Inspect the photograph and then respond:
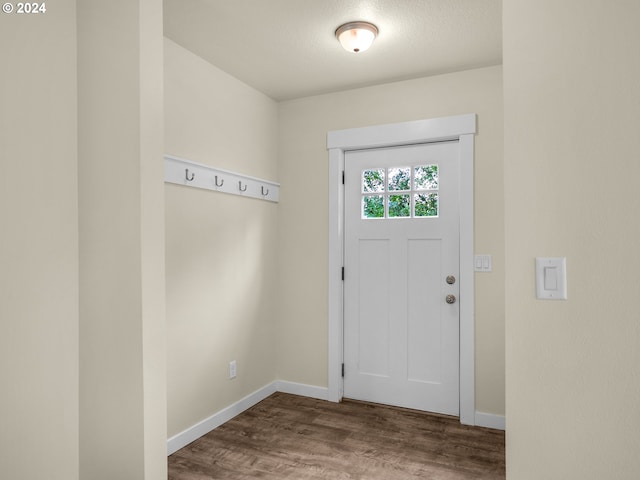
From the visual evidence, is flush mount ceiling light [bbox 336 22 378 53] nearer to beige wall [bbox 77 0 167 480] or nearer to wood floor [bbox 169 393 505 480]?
beige wall [bbox 77 0 167 480]

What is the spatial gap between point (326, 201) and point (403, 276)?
0.85 meters

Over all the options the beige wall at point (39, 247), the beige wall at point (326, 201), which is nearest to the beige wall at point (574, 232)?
the beige wall at point (39, 247)

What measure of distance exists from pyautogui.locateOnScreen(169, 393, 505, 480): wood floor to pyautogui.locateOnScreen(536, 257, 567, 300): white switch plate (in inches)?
64.3

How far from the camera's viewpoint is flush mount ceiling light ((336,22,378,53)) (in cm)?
230

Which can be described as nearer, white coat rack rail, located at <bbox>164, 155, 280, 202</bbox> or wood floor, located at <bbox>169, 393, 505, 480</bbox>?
wood floor, located at <bbox>169, 393, 505, 480</bbox>

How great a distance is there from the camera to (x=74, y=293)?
1693 mm

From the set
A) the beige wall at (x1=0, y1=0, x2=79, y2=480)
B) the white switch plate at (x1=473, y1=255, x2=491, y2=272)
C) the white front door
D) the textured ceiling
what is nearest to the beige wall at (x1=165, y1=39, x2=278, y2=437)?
the textured ceiling

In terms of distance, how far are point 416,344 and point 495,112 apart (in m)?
1.73

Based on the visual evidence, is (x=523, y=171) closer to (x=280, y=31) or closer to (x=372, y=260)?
(x=280, y=31)

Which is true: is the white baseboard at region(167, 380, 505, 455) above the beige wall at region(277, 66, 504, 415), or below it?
below

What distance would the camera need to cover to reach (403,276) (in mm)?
3152

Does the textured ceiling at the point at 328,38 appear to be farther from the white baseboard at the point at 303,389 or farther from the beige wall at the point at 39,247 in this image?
the white baseboard at the point at 303,389

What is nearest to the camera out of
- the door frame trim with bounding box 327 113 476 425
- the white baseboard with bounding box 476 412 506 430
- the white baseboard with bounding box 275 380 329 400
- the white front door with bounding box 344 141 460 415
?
the white baseboard with bounding box 476 412 506 430

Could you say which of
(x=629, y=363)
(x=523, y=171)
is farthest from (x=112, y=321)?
(x=629, y=363)
